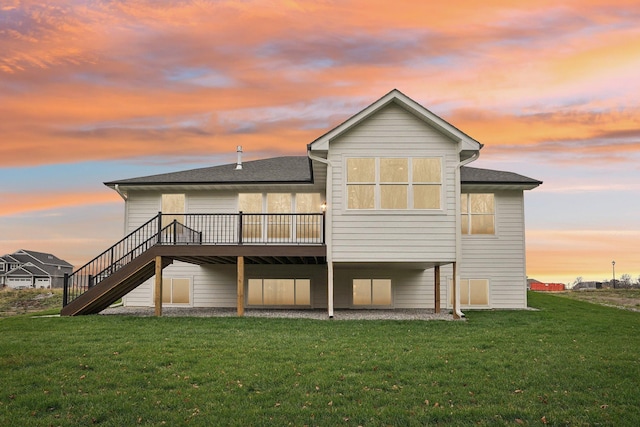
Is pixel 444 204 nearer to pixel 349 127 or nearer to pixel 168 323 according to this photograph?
pixel 349 127

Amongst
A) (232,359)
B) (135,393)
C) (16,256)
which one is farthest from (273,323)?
(16,256)

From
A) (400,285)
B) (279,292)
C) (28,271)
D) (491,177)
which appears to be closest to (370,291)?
(400,285)

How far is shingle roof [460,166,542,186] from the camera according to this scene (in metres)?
23.5

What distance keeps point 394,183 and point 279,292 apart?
317 inches

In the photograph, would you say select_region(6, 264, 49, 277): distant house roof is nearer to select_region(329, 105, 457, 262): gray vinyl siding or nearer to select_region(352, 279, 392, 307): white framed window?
select_region(352, 279, 392, 307): white framed window

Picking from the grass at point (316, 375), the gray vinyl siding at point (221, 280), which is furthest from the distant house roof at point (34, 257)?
the grass at point (316, 375)

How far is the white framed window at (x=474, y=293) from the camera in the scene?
24266 mm

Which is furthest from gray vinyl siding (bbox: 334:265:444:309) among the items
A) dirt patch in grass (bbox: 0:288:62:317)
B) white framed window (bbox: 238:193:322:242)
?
dirt patch in grass (bbox: 0:288:62:317)

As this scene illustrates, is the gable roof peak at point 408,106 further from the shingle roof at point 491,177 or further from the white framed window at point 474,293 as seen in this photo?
the white framed window at point 474,293

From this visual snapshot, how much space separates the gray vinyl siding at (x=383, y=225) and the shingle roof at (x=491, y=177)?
5396mm

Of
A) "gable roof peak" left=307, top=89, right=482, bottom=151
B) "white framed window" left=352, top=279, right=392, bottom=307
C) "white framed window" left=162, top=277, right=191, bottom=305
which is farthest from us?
"white framed window" left=162, top=277, right=191, bottom=305

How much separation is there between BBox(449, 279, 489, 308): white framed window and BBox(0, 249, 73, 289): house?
61.8 metres

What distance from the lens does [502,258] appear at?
24.2 meters

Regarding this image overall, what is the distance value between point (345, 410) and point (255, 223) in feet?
50.5
